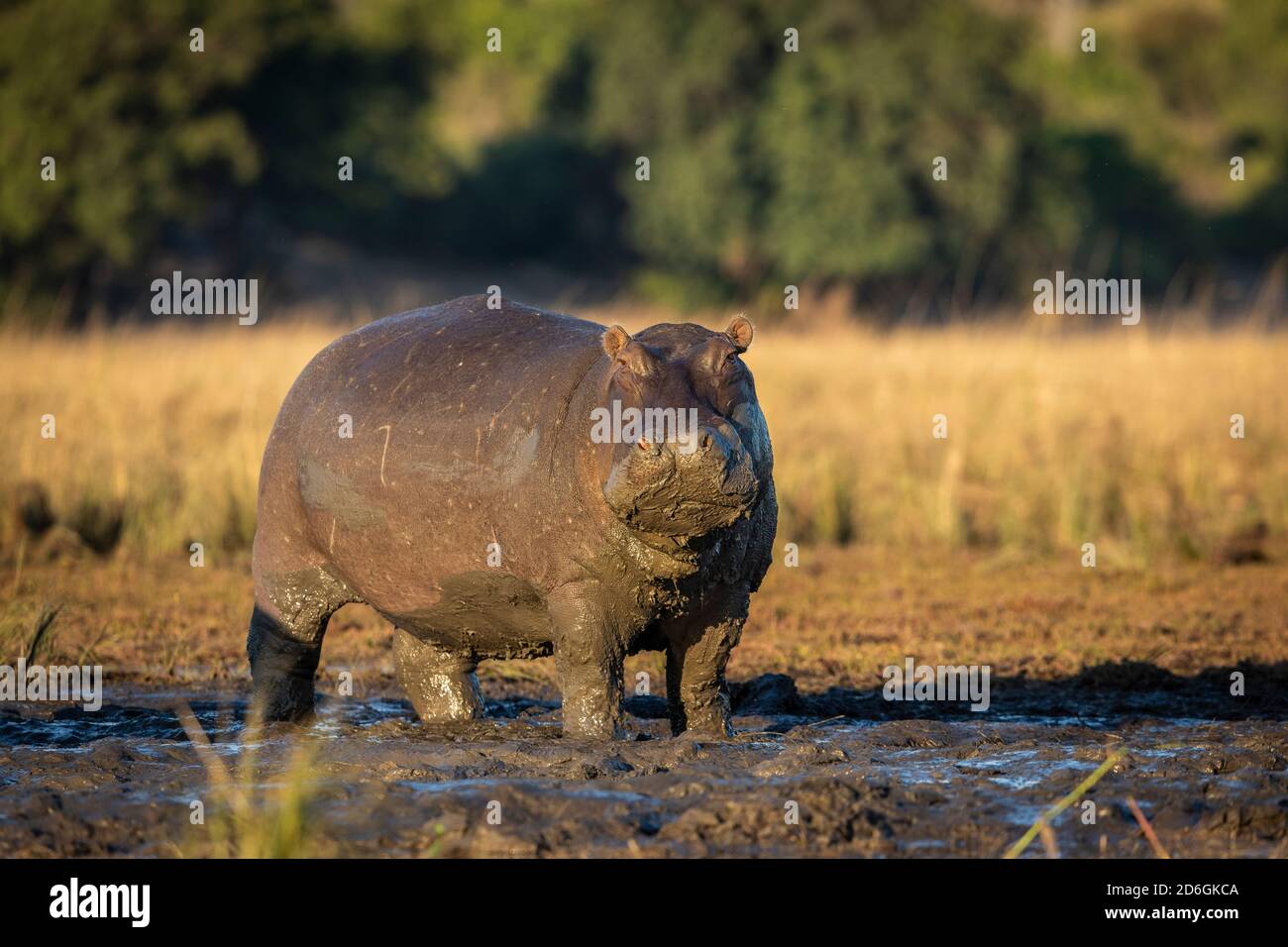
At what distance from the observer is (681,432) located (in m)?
5.10

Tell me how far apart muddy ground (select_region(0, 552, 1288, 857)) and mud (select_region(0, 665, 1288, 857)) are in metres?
0.01

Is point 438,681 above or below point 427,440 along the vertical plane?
below

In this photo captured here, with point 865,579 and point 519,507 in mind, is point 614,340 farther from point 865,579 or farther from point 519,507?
point 865,579

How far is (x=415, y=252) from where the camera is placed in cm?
3962

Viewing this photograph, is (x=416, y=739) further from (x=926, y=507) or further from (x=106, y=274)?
(x=106, y=274)

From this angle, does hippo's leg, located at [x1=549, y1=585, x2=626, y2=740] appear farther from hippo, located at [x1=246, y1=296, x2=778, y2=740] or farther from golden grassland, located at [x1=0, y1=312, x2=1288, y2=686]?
golden grassland, located at [x1=0, y1=312, x2=1288, y2=686]

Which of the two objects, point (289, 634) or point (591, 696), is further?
point (289, 634)

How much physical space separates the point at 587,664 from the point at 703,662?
0.46 meters

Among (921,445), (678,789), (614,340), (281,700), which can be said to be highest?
(921,445)

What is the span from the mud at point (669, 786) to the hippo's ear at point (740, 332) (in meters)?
1.29

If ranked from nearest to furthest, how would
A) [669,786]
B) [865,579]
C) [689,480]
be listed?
[689,480]
[669,786]
[865,579]

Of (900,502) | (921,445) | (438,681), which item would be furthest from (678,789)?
(921,445)

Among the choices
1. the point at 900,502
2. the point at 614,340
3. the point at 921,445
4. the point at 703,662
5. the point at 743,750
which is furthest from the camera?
the point at 921,445

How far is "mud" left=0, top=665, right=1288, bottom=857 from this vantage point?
4820mm
